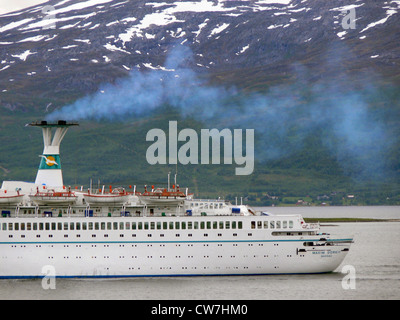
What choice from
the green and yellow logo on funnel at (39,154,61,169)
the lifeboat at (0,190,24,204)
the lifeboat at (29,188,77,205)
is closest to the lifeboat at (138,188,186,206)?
the lifeboat at (29,188,77,205)

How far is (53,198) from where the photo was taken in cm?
5509

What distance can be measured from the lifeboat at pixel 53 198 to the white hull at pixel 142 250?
2.04 meters

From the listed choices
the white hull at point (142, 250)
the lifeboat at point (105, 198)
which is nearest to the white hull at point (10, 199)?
the white hull at point (142, 250)

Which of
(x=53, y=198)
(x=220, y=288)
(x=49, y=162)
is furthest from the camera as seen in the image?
(x=49, y=162)

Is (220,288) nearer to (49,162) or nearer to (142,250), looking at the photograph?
(142,250)

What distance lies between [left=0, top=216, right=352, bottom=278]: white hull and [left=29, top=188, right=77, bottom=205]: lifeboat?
204 centimetres

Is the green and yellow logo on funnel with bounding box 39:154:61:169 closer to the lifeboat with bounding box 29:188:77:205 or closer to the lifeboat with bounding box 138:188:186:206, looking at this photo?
the lifeboat with bounding box 29:188:77:205

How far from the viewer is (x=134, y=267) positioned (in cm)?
5328

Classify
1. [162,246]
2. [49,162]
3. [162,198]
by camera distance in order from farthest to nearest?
[49,162] < [162,198] < [162,246]

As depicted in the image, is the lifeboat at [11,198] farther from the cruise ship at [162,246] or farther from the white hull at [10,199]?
the cruise ship at [162,246]

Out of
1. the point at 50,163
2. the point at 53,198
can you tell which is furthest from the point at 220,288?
the point at 50,163

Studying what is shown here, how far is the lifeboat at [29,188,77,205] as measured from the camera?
55.0 meters

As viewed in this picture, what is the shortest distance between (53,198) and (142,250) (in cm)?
781

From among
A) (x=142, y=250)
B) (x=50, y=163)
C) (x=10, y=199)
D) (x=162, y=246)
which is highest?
(x=50, y=163)
